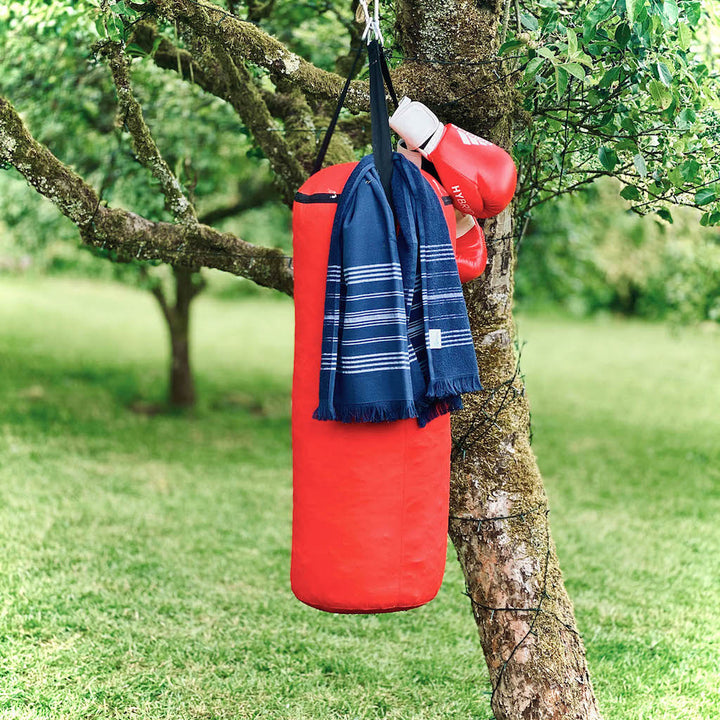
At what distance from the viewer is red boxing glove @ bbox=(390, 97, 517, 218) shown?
8.80 feet

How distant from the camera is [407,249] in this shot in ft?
8.36

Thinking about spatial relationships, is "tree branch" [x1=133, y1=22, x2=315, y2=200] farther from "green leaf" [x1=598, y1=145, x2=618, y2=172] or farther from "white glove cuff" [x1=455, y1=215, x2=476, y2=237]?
"green leaf" [x1=598, y1=145, x2=618, y2=172]

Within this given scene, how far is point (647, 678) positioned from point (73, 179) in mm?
3279

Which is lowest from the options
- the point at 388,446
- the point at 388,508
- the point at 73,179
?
the point at 388,508

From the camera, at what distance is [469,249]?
2.83m

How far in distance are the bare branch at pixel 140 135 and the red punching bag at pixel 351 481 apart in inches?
27.3

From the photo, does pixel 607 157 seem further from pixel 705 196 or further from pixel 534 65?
pixel 534 65

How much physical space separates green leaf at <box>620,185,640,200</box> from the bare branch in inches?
60.4

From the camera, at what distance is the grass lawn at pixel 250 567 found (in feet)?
12.7

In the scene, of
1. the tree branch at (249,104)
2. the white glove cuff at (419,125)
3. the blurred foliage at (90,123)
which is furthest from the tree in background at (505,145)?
the blurred foliage at (90,123)

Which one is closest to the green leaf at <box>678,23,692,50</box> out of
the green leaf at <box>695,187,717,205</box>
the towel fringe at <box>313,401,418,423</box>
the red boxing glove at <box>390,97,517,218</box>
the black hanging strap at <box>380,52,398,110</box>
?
the green leaf at <box>695,187,717,205</box>

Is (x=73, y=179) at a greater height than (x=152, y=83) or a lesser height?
lesser

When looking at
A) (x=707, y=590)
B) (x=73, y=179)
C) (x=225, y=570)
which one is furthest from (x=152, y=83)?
(x=707, y=590)

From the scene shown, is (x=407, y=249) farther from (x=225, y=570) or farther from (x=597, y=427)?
(x=597, y=427)
